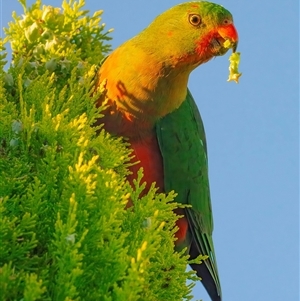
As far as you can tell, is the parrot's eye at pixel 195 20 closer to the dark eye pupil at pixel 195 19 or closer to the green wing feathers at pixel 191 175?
the dark eye pupil at pixel 195 19

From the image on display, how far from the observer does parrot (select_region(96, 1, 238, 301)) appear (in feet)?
8.91

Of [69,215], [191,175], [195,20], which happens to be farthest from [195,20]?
[69,215]

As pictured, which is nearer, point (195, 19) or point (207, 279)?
point (195, 19)

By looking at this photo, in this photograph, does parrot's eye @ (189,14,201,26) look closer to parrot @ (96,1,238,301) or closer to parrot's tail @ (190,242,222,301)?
parrot @ (96,1,238,301)

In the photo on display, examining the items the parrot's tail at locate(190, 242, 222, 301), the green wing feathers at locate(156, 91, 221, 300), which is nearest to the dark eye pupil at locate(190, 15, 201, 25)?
the green wing feathers at locate(156, 91, 221, 300)

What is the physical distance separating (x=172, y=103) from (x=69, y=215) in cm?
147

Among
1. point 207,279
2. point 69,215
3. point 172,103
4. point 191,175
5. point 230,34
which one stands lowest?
point 69,215

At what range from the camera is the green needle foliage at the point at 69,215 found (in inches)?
58.1

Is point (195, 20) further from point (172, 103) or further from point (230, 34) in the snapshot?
point (172, 103)

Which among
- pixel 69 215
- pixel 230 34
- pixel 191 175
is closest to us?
pixel 69 215

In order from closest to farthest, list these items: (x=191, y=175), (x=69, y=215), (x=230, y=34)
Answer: (x=69, y=215)
(x=230, y=34)
(x=191, y=175)

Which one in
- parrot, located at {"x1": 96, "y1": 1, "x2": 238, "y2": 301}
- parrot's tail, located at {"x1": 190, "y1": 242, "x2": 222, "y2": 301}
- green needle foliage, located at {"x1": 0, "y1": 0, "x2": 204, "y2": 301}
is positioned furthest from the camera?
parrot's tail, located at {"x1": 190, "y1": 242, "x2": 222, "y2": 301}

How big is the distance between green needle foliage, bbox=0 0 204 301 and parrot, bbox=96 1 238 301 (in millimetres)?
545

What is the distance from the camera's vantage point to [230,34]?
2.85 m
